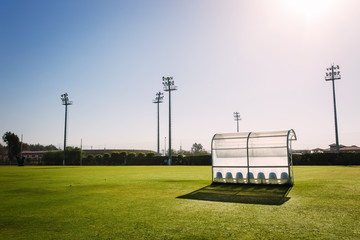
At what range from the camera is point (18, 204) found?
933cm

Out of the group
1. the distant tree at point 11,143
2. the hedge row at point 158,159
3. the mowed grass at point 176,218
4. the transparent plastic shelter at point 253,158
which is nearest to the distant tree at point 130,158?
the hedge row at point 158,159

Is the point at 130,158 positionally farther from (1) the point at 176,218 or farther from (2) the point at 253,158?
(1) the point at 176,218

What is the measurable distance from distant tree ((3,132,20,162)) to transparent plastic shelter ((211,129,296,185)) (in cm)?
9056

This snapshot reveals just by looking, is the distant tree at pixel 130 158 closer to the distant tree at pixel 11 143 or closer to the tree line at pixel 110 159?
the tree line at pixel 110 159

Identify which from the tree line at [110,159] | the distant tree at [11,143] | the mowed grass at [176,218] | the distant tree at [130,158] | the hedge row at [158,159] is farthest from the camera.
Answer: the distant tree at [11,143]

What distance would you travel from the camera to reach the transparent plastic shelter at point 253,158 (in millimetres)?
13648

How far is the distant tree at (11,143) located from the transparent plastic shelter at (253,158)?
9056 cm

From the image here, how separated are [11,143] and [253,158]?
93.1 m

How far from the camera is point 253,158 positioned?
1448 cm

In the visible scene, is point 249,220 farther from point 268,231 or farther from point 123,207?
point 123,207

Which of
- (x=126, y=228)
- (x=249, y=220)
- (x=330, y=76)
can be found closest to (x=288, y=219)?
(x=249, y=220)

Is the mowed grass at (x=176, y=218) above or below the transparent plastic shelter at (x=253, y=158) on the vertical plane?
below

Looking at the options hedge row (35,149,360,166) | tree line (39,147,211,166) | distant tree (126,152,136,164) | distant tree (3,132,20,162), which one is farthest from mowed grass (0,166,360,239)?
distant tree (3,132,20,162)

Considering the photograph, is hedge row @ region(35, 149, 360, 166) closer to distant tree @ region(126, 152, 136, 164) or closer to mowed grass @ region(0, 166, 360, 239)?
distant tree @ region(126, 152, 136, 164)
